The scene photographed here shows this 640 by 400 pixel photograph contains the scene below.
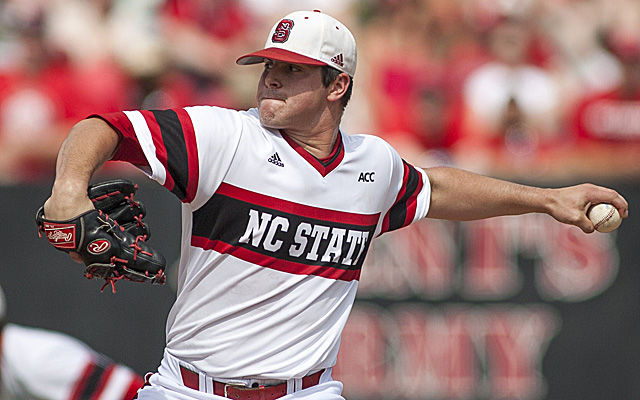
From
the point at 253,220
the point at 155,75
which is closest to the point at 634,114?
the point at 155,75

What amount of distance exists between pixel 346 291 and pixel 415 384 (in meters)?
3.38

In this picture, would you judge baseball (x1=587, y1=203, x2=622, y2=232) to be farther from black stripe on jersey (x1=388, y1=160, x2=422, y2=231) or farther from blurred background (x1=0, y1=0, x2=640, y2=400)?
blurred background (x1=0, y1=0, x2=640, y2=400)

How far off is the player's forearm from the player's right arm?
162cm

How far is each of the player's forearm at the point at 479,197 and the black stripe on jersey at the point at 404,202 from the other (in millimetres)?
127

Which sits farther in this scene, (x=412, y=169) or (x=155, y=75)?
(x=155, y=75)

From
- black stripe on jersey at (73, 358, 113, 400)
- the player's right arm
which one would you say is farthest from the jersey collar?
black stripe on jersey at (73, 358, 113, 400)

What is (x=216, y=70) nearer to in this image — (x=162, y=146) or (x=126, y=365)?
(x=126, y=365)

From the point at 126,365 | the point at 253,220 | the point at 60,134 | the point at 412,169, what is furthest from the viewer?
the point at 60,134

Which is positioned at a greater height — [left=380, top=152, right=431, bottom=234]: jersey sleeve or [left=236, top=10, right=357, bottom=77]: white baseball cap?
[left=236, top=10, right=357, bottom=77]: white baseball cap

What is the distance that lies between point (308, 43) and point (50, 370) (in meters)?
2.92

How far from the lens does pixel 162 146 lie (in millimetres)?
3191

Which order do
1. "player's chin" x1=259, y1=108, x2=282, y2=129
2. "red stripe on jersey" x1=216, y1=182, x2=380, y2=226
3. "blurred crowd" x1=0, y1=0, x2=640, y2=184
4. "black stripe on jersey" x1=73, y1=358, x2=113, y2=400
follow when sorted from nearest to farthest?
"red stripe on jersey" x1=216, y1=182, x2=380, y2=226 → "player's chin" x1=259, y1=108, x2=282, y2=129 → "black stripe on jersey" x1=73, y1=358, x2=113, y2=400 → "blurred crowd" x1=0, y1=0, x2=640, y2=184

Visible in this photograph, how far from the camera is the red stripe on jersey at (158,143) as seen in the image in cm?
318

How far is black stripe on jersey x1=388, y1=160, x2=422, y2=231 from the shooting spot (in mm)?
3980
